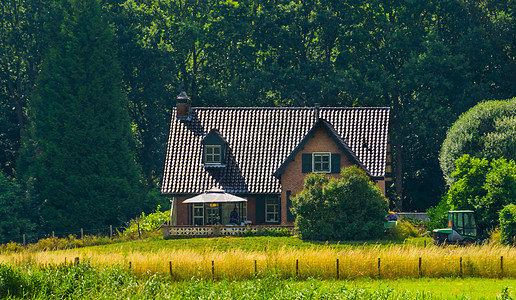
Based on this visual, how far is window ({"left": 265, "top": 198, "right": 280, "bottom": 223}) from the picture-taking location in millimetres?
52125

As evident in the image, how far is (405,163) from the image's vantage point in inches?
2707

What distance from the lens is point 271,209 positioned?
172 ft

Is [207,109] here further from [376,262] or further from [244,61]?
[376,262]

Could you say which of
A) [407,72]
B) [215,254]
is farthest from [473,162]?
[407,72]

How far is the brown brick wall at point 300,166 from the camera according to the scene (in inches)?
1976

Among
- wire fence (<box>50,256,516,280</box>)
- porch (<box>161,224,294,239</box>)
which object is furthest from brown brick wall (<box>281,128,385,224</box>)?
wire fence (<box>50,256,516,280</box>)

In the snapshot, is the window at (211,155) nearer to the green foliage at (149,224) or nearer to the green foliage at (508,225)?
the green foliage at (149,224)

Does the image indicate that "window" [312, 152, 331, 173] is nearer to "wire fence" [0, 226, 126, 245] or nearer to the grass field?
"wire fence" [0, 226, 126, 245]

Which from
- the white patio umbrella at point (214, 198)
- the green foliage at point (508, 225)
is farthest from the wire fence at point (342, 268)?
the white patio umbrella at point (214, 198)

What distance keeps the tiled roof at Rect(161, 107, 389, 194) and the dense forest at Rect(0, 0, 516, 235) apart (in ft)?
32.2

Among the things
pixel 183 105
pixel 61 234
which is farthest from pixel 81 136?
pixel 183 105

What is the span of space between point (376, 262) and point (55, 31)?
1598 inches

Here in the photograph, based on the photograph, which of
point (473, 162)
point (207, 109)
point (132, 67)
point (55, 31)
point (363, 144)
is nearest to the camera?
point (473, 162)

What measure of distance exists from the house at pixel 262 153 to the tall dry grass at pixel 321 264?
17431mm
